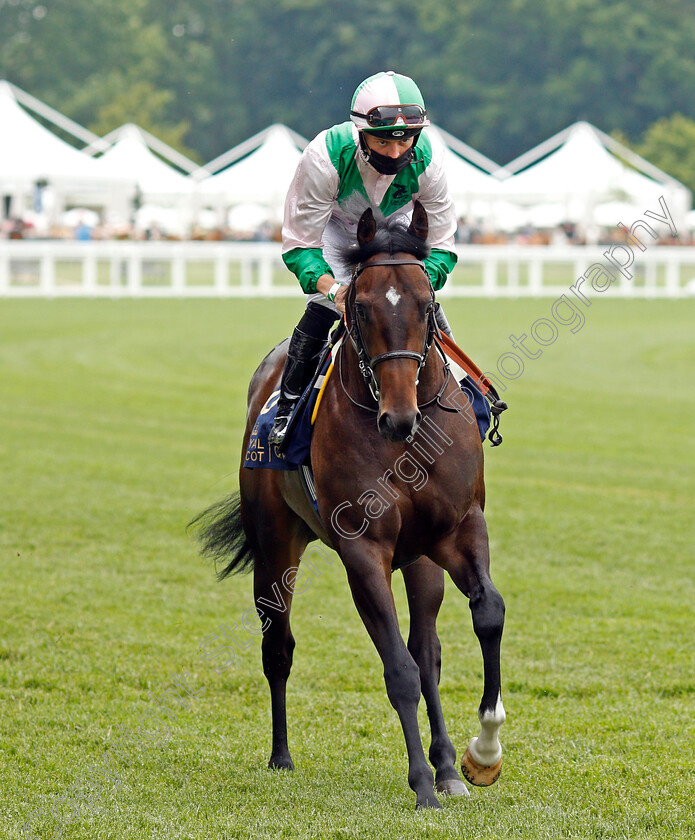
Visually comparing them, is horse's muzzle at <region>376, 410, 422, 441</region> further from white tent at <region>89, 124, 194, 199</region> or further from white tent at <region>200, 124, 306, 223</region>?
white tent at <region>89, 124, 194, 199</region>

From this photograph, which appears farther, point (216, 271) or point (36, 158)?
point (36, 158)

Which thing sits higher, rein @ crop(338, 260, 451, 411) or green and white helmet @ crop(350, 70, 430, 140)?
green and white helmet @ crop(350, 70, 430, 140)

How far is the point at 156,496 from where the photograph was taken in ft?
36.6

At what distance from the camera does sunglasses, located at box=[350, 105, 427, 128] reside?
190 inches

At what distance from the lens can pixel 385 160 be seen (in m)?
4.94

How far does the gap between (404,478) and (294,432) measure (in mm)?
689

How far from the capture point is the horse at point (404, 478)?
4492 millimetres

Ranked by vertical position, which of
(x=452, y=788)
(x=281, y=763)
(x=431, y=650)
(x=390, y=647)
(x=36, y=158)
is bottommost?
(x=281, y=763)

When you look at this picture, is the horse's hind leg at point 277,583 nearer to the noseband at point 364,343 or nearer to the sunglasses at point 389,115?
the noseband at point 364,343

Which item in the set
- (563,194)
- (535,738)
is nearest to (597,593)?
(535,738)

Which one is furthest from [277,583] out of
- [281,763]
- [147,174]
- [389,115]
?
[147,174]

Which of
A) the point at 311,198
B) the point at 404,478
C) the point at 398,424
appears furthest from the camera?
the point at 311,198

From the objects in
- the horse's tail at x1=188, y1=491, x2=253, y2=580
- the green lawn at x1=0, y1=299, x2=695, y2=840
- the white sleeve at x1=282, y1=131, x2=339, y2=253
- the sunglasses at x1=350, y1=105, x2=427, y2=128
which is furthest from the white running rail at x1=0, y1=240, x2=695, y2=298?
the sunglasses at x1=350, y1=105, x2=427, y2=128

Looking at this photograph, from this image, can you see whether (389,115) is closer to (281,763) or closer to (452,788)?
(452,788)
